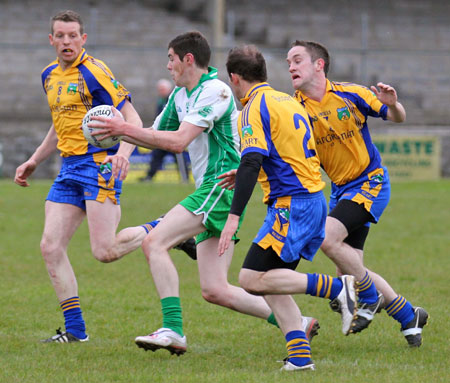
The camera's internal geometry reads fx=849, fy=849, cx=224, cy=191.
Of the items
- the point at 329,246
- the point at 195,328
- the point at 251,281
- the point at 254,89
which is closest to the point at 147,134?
the point at 254,89

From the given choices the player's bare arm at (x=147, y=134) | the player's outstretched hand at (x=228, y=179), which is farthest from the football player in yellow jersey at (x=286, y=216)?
the player's bare arm at (x=147, y=134)

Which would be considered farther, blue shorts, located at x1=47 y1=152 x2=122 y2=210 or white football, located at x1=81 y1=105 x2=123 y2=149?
blue shorts, located at x1=47 y1=152 x2=122 y2=210

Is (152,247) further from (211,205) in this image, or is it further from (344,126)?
(344,126)

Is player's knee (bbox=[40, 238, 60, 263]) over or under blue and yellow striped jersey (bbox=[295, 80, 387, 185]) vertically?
under

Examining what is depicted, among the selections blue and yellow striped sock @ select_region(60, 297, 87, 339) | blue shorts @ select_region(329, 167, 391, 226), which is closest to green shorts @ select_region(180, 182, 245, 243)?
blue shorts @ select_region(329, 167, 391, 226)

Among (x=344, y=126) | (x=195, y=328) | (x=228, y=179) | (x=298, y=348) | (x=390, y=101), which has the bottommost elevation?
(x=195, y=328)

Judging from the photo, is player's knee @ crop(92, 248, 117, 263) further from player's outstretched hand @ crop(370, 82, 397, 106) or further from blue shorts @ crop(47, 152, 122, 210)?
player's outstretched hand @ crop(370, 82, 397, 106)

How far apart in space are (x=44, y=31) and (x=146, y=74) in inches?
149

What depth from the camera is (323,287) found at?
515cm

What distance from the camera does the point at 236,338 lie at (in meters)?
6.45

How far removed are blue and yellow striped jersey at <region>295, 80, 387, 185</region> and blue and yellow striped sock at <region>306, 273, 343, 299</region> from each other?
54.2 inches

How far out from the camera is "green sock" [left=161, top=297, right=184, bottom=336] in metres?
5.55

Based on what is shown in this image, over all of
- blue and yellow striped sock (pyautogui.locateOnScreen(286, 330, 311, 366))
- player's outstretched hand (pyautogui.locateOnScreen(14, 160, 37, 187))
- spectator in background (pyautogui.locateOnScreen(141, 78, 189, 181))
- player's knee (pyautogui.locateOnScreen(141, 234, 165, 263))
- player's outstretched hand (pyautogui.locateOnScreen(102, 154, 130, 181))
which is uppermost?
player's outstretched hand (pyautogui.locateOnScreen(102, 154, 130, 181))

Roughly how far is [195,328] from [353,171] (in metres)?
1.79
